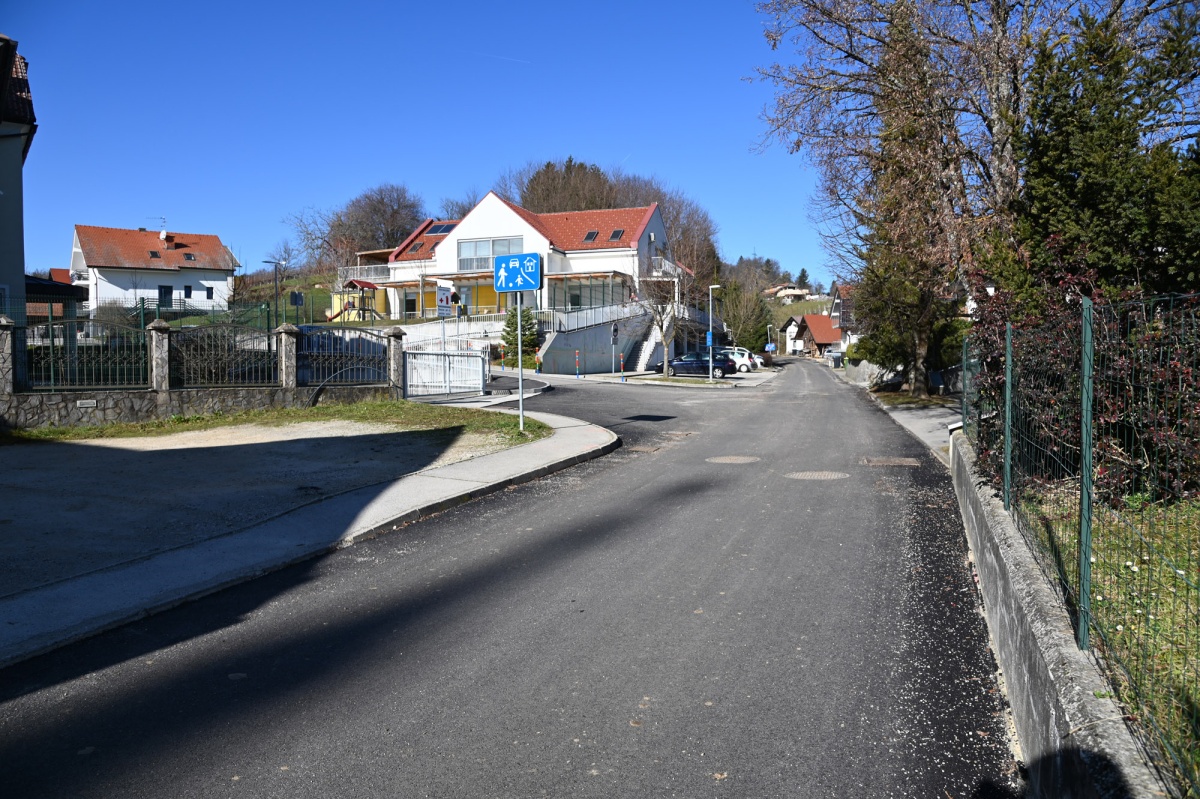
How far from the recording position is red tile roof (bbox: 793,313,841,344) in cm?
11731

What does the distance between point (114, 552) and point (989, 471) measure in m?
7.83

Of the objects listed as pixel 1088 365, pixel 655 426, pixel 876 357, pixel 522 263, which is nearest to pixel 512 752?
pixel 1088 365

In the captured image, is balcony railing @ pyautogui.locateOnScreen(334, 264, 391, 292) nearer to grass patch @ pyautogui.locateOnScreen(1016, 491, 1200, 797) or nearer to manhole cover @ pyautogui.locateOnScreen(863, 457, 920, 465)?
manhole cover @ pyautogui.locateOnScreen(863, 457, 920, 465)

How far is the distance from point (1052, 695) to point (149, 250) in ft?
239

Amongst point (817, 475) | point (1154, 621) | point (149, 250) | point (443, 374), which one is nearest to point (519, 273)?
point (817, 475)

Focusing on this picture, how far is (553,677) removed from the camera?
507 cm

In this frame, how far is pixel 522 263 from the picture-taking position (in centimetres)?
1650

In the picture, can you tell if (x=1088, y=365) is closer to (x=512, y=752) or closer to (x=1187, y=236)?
(x=512, y=752)

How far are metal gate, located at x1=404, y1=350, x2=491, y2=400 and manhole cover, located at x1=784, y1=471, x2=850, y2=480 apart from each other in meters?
13.3

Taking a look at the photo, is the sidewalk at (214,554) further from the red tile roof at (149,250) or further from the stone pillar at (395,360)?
the red tile roof at (149,250)

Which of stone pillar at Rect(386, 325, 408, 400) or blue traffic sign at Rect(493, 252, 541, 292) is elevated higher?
blue traffic sign at Rect(493, 252, 541, 292)

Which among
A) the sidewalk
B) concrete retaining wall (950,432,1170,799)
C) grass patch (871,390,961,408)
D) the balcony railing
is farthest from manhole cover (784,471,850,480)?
the balcony railing

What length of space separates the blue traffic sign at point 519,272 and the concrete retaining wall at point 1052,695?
11.5m

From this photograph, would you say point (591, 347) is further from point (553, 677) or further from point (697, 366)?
point (553, 677)
